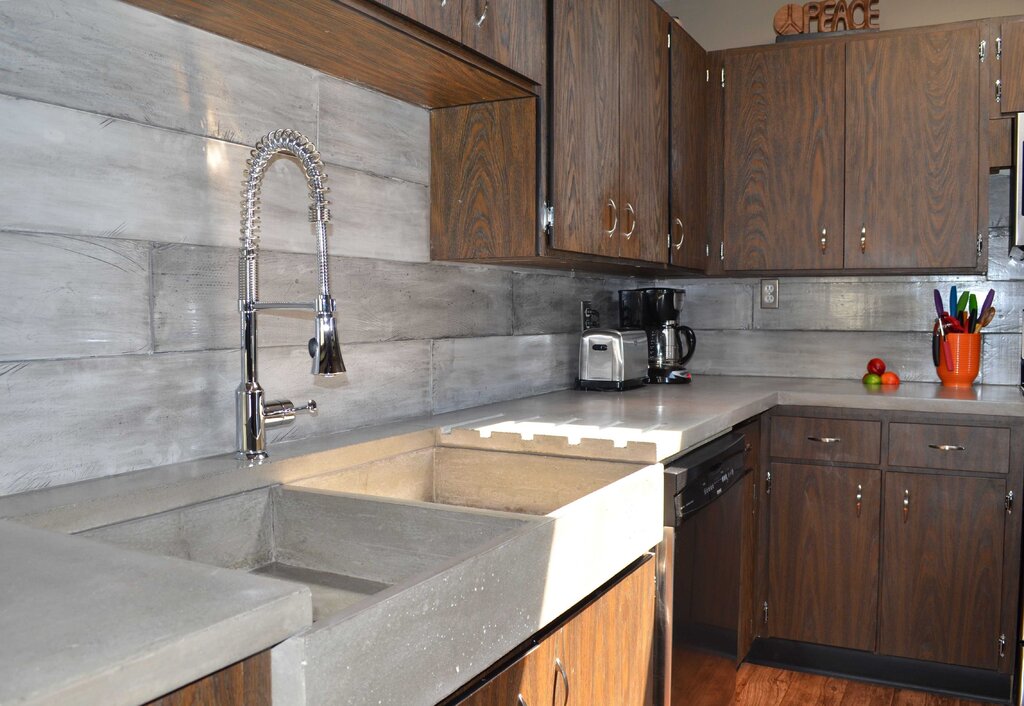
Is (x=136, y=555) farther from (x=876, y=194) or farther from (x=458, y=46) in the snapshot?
(x=876, y=194)

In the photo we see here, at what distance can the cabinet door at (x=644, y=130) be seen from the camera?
8.03ft

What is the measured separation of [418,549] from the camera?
4.25 ft

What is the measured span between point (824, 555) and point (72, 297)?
2.40 m

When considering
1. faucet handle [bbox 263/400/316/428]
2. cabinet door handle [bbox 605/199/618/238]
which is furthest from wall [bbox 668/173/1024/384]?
faucet handle [bbox 263/400/316/428]

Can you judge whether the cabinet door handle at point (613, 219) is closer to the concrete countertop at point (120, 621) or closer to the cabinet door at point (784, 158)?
the cabinet door at point (784, 158)

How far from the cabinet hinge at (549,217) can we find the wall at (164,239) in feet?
1.09

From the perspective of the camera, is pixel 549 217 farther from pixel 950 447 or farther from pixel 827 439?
pixel 950 447

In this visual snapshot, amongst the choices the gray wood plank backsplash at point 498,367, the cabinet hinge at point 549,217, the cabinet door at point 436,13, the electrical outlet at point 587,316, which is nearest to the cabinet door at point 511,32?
the cabinet door at point 436,13

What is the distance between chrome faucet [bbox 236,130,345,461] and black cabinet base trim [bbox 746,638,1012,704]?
206 cm

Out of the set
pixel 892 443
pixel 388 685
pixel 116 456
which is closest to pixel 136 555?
pixel 388 685

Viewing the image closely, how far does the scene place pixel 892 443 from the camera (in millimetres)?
2693

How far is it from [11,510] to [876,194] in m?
2.85

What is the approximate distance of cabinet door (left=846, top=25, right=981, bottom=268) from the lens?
9.52ft

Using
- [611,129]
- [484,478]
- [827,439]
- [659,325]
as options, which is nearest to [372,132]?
[611,129]
